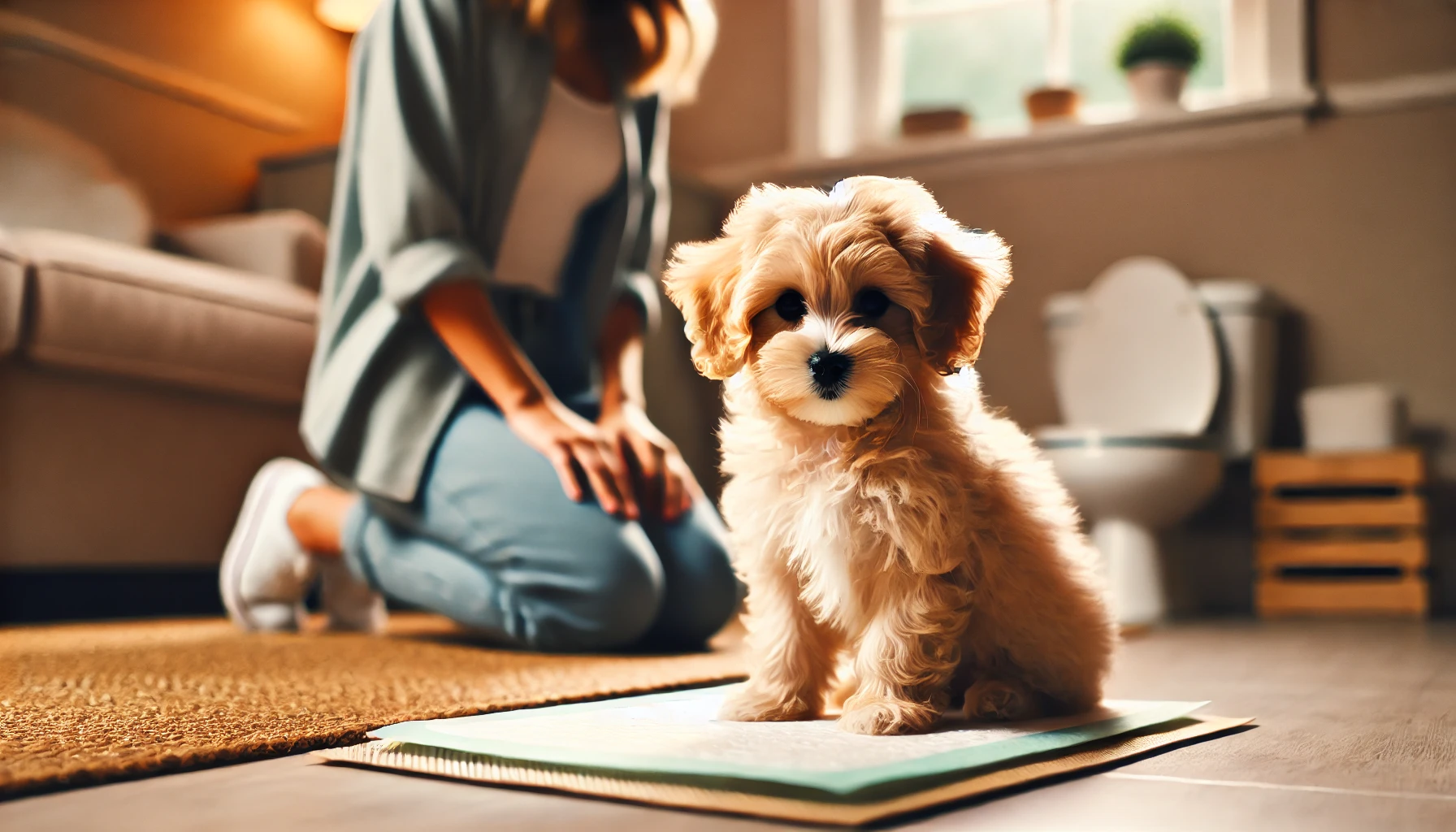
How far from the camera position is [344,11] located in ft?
12.8

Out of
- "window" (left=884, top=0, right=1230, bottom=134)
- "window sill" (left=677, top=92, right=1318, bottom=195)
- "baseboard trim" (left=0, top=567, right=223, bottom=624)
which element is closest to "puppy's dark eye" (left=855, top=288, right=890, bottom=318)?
"baseboard trim" (left=0, top=567, right=223, bottom=624)

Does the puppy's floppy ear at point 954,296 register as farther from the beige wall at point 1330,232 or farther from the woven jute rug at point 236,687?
the beige wall at point 1330,232

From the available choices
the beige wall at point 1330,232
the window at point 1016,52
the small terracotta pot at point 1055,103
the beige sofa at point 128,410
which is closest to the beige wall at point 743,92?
the window at point 1016,52

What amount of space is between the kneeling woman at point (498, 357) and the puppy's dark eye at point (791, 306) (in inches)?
32.6

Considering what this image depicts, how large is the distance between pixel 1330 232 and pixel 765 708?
9.82 ft

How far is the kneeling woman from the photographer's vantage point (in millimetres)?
1822

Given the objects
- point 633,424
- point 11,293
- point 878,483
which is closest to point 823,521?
point 878,483

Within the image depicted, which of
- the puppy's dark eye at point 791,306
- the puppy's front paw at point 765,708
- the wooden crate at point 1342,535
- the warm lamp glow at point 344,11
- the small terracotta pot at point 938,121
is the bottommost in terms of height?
the wooden crate at point 1342,535

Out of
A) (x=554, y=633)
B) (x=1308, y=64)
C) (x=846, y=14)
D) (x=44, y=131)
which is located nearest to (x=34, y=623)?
(x=554, y=633)

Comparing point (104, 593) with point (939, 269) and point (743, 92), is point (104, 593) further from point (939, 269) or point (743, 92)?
point (743, 92)

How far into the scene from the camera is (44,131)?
298 centimetres

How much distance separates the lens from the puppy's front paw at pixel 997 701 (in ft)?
3.42

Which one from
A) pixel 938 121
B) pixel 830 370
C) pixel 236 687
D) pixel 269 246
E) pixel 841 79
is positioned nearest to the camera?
pixel 830 370

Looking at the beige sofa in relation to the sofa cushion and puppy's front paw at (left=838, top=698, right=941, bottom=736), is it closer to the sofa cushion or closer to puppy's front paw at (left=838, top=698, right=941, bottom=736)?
the sofa cushion
